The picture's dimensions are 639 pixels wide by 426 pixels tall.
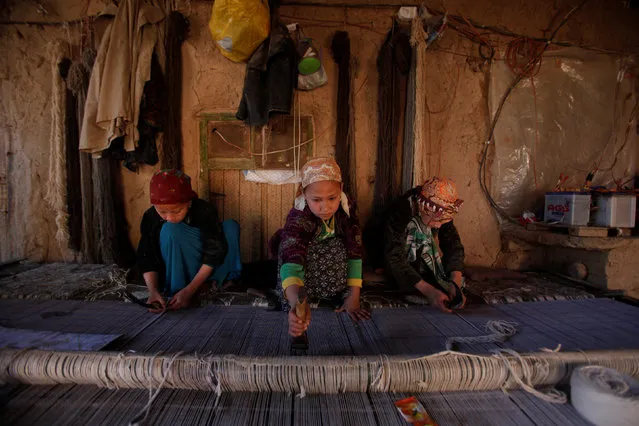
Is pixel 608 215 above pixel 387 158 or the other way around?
the other way around

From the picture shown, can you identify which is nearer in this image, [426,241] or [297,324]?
[297,324]

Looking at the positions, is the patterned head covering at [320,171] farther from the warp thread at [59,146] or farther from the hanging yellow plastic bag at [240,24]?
the warp thread at [59,146]

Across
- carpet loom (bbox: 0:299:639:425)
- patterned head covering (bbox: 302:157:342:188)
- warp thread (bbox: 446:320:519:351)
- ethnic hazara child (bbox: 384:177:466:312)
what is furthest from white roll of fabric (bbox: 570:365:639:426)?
patterned head covering (bbox: 302:157:342:188)

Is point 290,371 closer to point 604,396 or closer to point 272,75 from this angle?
point 604,396

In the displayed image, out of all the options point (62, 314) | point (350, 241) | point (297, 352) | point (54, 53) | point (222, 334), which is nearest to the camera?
point (297, 352)

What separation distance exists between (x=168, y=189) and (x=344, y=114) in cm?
161

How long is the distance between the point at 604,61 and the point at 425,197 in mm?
2586

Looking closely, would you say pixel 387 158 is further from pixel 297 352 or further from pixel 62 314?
pixel 62 314

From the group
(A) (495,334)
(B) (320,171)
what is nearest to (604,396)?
(A) (495,334)

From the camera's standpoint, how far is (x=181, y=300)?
1817mm

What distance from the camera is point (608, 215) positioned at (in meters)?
2.43

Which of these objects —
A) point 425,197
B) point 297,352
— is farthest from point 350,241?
point 297,352

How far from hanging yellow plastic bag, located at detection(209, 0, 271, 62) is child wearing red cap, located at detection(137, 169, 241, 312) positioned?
1.15 meters

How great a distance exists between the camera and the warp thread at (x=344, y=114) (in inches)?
107
